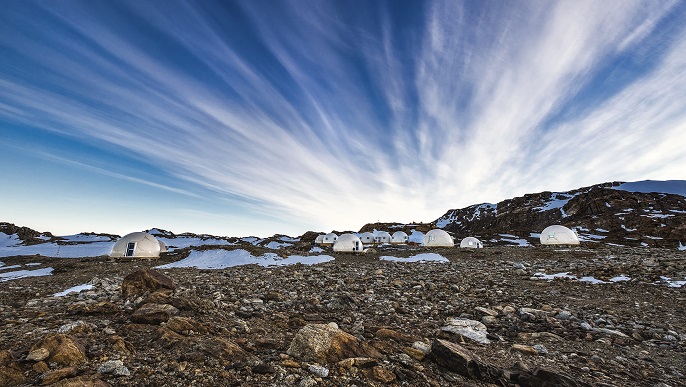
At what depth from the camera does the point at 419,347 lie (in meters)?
5.01

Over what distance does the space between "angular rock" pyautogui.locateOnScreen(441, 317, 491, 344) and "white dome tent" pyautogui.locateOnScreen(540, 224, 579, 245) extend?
4816 cm

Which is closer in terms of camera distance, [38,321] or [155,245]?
[38,321]

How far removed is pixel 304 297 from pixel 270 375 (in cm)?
588

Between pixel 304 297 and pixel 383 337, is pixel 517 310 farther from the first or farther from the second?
pixel 304 297

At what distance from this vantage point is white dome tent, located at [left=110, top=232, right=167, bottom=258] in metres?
33.4

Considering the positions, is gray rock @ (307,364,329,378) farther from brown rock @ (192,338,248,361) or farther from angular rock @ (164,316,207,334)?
angular rock @ (164,316,207,334)

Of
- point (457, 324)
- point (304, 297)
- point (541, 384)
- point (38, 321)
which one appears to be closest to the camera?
point (541, 384)

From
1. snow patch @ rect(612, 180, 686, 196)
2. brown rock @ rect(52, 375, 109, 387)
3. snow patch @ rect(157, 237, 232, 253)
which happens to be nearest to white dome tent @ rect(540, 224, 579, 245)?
brown rock @ rect(52, 375, 109, 387)

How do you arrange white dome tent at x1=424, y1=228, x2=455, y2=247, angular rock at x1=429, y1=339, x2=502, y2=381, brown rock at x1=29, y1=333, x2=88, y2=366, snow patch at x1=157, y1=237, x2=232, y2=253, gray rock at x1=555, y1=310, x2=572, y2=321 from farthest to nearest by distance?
snow patch at x1=157, y1=237, x2=232, y2=253 → white dome tent at x1=424, y1=228, x2=455, y2=247 → gray rock at x1=555, y1=310, x2=572, y2=321 → angular rock at x1=429, y1=339, x2=502, y2=381 → brown rock at x1=29, y1=333, x2=88, y2=366

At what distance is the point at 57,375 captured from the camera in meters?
3.10

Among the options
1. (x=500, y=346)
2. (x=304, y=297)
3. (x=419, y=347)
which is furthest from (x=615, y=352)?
(x=304, y=297)

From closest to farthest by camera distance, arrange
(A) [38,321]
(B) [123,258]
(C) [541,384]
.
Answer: (C) [541,384] < (A) [38,321] < (B) [123,258]

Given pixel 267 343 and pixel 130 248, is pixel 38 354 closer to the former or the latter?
pixel 267 343

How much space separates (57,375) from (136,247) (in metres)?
36.9
